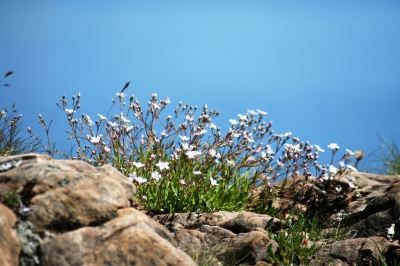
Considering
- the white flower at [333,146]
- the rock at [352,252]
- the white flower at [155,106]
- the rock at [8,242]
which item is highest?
the white flower at [333,146]

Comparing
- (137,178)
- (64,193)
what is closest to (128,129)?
(137,178)

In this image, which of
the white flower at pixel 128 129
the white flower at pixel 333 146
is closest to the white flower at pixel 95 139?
the white flower at pixel 128 129

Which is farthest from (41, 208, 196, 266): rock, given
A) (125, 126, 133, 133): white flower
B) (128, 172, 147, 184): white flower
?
(125, 126, 133, 133): white flower

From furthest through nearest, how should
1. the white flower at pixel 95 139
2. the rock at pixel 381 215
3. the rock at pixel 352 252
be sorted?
the rock at pixel 381 215, the white flower at pixel 95 139, the rock at pixel 352 252

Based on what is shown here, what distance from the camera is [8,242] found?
11.3 ft

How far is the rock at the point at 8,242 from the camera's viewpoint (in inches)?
134

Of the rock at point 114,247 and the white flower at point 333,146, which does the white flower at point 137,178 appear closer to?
the rock at point 114,247

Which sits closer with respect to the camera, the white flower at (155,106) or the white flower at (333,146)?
the white flower at (155,106)

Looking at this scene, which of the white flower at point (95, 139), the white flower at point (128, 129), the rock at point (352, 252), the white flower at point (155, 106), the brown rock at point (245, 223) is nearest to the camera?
the rock at point (352, 252)

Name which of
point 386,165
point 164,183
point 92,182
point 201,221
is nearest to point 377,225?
point 201,221

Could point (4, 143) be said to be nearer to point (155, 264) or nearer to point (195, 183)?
point (195, 183)

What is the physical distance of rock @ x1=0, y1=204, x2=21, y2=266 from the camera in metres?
3.39

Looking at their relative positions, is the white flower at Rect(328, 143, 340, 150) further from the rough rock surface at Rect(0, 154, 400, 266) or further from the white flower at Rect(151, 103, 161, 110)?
the rough rock surface at Rect(0, 154, 400, 266)

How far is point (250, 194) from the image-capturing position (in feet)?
26.6
